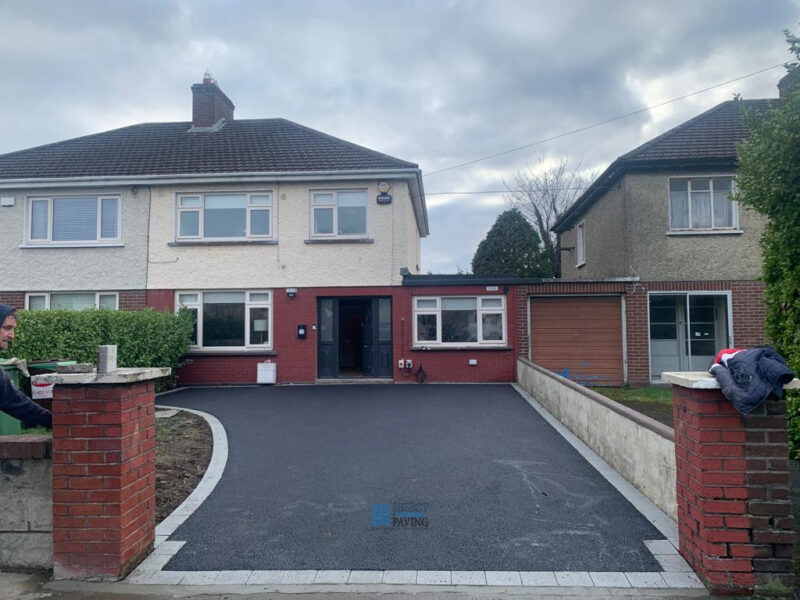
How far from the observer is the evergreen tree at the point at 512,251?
25.4 metres

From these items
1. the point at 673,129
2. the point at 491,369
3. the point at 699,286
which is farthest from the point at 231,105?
the point at 699,286

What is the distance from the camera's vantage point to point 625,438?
5441 mm

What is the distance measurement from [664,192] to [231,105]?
1376cm

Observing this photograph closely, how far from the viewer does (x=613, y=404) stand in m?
5.96

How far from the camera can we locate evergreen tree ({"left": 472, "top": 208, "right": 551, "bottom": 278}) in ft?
83.4

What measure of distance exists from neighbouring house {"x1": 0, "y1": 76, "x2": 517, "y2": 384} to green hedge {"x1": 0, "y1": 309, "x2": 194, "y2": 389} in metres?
1.58

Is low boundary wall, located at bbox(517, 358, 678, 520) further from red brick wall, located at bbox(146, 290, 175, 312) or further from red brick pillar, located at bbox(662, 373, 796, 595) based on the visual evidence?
red brick wall, located at bbox(146, 290, 175, 312)

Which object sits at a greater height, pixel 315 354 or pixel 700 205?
pixel 700 205

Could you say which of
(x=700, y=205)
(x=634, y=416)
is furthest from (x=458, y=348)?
(x=634, y=416)

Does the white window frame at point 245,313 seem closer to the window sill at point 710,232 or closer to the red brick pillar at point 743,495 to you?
the window sill at point 710,232

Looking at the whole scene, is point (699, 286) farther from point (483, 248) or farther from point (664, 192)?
point (483, 248)

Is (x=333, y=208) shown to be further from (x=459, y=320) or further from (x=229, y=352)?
(x=229, y=352)

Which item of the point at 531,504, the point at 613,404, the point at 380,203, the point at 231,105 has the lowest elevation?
the point at 531,504

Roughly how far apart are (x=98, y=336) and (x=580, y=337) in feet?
36.4
